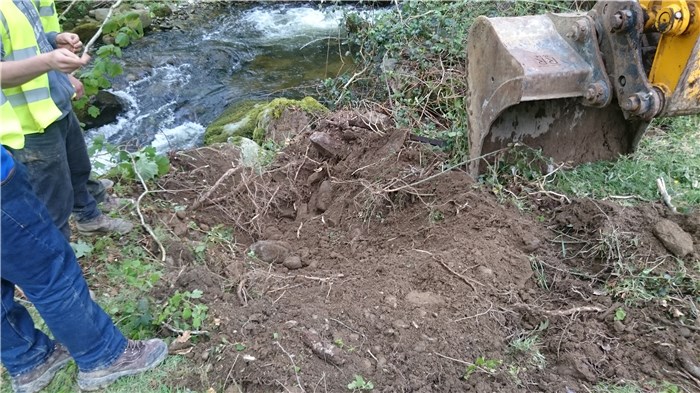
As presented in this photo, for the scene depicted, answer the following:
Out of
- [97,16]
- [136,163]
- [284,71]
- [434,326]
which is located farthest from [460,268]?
[97,16]

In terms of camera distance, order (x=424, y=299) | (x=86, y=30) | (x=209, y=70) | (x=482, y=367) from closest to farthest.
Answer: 1. (x=482, y=367)
2. (x=424, y=299)
3. (x=209, y=70)
4. (x=86, y=30)

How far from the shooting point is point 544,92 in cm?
272

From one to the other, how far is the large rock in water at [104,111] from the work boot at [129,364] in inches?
173

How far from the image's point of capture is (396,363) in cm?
233

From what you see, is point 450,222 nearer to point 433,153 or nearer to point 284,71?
point 433,153

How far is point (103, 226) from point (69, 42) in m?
1.15

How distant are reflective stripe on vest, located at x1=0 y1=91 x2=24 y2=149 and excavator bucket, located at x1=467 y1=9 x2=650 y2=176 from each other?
239cm

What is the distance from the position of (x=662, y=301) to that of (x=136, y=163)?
337 cm

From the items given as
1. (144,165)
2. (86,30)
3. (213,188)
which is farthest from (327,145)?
(86,30)

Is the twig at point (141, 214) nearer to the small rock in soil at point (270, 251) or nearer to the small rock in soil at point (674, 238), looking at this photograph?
the small rock in soil at point (270, 251)

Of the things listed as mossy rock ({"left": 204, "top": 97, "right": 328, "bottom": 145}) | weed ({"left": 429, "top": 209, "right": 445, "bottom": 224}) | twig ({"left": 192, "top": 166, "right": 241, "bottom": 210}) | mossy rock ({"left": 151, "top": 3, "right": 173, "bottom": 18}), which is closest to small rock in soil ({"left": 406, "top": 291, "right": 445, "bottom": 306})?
weed ({"left": 429, "top": 209, "right": 445, "bottom": 224})

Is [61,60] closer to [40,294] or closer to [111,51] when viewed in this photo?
[40,294]

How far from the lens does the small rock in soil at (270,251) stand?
10.6ft

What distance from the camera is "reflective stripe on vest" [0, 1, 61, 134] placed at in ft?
7.76
